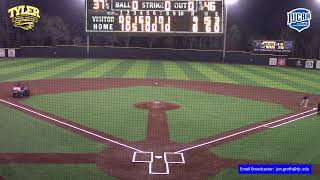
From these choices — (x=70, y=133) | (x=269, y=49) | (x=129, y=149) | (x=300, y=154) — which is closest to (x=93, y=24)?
(x=70, y=133)

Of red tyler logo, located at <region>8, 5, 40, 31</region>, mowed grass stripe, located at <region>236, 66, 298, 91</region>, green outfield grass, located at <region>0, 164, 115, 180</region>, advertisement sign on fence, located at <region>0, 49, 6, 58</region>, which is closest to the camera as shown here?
green outfield grass, located at <region>0, 164, 115, 180</region>

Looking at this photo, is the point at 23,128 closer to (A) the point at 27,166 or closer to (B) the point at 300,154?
(A) the point at 27,166

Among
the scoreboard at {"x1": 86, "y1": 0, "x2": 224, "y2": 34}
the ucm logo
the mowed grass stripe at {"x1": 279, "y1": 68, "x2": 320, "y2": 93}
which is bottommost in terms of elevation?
the mowed grass stripe at {"x1": 279, "y1": 68, "x2": 320, "y2": 93}

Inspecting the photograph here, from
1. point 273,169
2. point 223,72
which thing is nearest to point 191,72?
point 223,72

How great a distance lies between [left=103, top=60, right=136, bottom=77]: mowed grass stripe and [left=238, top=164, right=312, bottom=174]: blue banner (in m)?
15.4

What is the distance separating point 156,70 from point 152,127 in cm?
1410

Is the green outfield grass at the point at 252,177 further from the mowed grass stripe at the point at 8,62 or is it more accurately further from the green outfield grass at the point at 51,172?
the mowed grass stripe at the point at 8,62

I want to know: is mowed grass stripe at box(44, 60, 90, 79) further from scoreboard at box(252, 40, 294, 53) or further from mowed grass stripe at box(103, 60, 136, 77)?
scoreboard at box(252, 40, 294, 53)

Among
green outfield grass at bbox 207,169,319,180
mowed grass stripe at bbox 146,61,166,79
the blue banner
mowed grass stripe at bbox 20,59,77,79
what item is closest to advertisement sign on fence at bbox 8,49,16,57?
mowed grass stripe at bbox 20,59,77,79

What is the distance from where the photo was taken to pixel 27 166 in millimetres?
9141

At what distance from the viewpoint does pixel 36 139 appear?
11.2m

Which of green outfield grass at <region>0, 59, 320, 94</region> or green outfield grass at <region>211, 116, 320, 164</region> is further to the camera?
green outfield grass at <region>0, 59, 320, 94</region>

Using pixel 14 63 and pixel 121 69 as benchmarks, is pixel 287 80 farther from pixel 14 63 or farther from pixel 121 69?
pixel 14 63

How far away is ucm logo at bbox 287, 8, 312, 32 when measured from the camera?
105 ft
